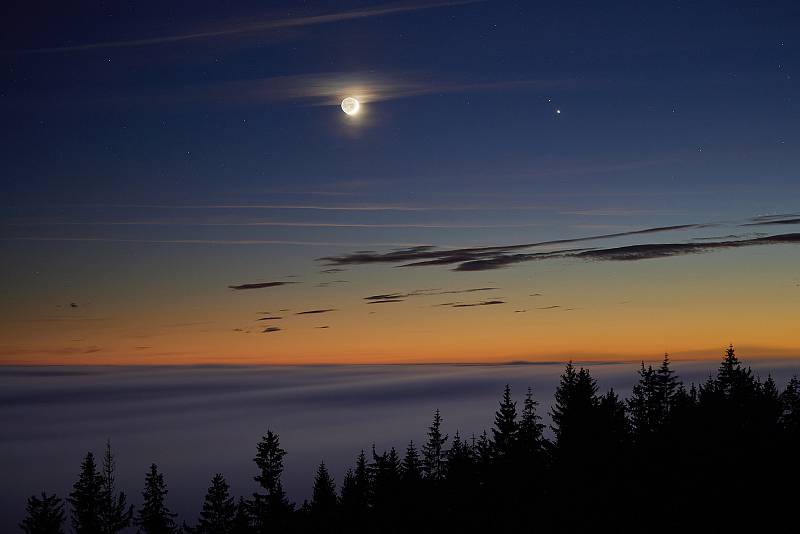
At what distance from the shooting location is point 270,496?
57938mm

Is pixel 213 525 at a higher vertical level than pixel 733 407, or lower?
lower

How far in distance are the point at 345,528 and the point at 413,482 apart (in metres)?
6.86

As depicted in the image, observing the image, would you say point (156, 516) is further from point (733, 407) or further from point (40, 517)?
point (733, 407)

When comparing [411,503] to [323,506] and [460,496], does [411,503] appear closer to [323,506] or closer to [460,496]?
[460,496]

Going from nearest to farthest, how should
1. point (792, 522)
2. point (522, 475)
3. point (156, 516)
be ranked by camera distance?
point (792, 522) < point (522, 475) < point (156, 516)

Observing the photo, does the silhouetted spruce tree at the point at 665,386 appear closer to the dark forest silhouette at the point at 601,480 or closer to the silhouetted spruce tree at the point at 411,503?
the dark forest silhouette at the point at 601,480

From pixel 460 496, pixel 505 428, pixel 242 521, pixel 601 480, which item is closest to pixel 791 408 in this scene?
pixel 505 428

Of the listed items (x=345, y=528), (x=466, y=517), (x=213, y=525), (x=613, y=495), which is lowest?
(x=213, y=525)

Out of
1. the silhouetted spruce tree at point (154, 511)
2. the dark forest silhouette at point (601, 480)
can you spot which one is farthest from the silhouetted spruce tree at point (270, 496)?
the silhouetted spruce tree at point (154, 511)

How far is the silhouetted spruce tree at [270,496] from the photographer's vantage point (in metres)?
55.4

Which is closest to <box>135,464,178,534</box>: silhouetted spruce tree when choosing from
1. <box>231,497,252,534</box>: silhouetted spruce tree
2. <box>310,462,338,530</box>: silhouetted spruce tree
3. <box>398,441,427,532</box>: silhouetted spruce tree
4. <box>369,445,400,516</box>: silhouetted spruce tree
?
A: <box>231,497,252,534</box>: silhouetted spruce tree

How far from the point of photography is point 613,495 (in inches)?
1207

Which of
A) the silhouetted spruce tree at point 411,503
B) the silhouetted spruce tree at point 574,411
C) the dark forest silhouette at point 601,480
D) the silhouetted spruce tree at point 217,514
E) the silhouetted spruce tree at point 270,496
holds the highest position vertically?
the silhouetted spruce tree at point 574,411

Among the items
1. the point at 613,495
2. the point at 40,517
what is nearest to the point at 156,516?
the point at 40,517
